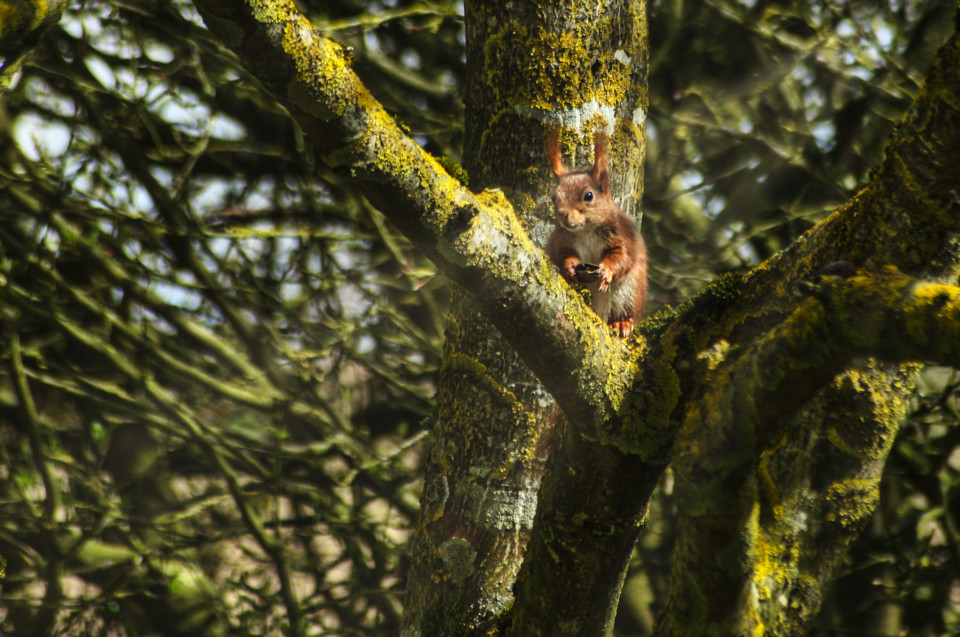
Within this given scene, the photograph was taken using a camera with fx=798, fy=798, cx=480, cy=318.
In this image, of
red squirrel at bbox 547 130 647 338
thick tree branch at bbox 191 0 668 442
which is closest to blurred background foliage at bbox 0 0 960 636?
red squirrel at bbox 547 130 647 338

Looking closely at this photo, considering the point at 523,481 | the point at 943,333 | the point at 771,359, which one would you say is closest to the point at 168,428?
the point at 523,481

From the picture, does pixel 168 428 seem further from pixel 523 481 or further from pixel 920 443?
pixel 920 443

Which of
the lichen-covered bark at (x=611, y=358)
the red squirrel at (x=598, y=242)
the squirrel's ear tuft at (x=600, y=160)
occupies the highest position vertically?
the squirrel's ear tuft at (x=600, y=160)

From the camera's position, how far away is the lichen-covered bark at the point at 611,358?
1.29m

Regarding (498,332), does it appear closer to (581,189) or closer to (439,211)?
(581,189)

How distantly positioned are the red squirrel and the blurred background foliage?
6.06ft

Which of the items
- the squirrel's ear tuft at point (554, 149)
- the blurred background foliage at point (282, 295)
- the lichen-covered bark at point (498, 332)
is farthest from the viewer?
the blurred background foliage at point (282, 295)

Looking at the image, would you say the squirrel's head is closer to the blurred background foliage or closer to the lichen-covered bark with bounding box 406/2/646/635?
the lichen-covered bark with bounding box 406/2/646/635

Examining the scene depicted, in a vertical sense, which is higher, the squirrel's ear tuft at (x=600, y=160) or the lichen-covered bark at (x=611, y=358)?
the squirrel's ear tuft at (x=600, y=160)

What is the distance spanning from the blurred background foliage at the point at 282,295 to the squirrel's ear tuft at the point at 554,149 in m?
2.11

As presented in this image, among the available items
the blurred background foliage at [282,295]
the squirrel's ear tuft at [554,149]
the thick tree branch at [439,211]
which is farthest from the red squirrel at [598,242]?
the blurred background foliage at [282,295]

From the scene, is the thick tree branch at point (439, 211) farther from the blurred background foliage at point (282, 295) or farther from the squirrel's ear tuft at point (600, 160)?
the blurred background foliage at point (282, 295)

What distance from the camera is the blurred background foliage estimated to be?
4223mm

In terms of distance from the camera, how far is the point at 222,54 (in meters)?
4.13
